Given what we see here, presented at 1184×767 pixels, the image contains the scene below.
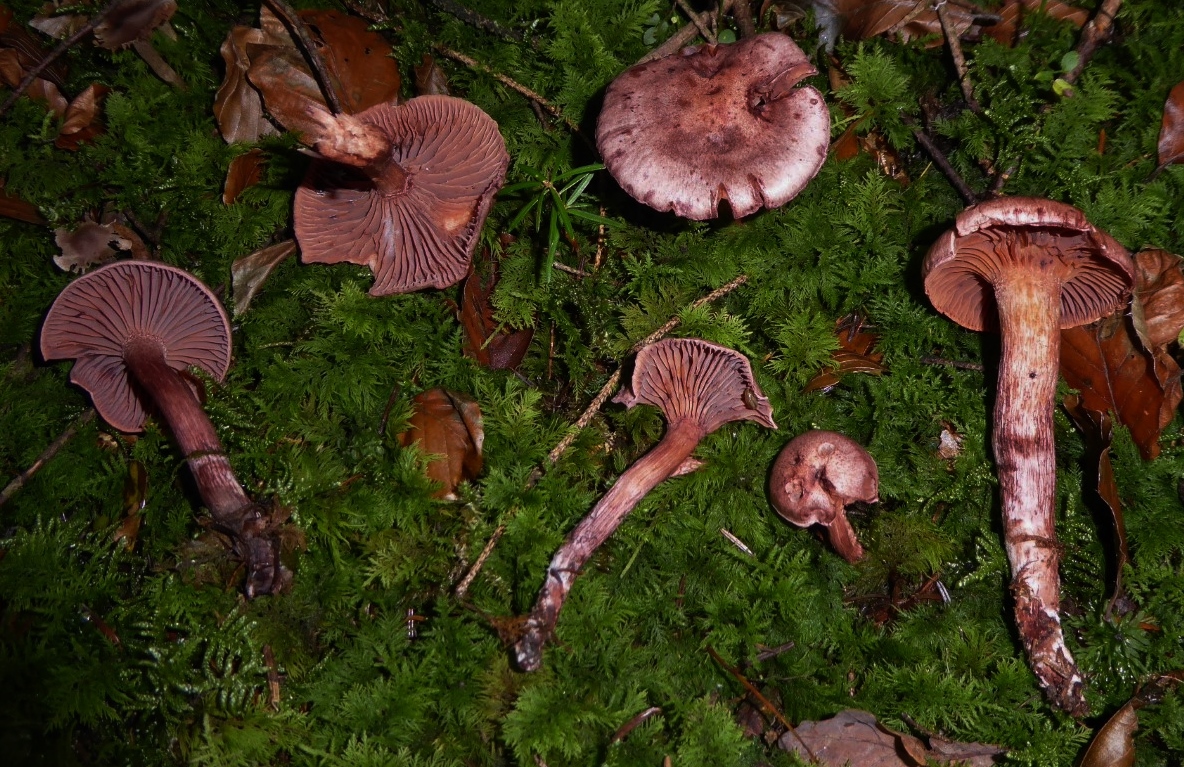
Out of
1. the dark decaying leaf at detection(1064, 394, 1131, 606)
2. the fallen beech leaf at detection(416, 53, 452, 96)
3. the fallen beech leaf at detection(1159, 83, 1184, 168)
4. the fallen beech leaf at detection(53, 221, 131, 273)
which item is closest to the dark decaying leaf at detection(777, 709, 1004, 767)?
the dark decaying leaf at detection(1064, 394, 1131, 606)

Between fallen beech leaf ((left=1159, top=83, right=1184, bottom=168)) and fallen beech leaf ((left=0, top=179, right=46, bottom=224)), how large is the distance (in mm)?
5370

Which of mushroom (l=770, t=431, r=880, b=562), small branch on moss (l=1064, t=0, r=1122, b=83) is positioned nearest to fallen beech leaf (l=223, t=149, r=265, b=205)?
mushroom (l=770, t=431, r=880, b=562)

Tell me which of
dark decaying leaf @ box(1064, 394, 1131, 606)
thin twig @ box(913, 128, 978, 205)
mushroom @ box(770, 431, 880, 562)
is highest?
thin twig @ box(913, 128, 978, 205)

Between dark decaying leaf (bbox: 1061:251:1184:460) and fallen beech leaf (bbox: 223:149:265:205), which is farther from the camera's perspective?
fallen beech leaf (bbox: 223:149:265:205)

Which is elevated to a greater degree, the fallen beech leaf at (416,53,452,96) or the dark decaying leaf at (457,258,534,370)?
the fallen beech leaf at (416,53,452,96)

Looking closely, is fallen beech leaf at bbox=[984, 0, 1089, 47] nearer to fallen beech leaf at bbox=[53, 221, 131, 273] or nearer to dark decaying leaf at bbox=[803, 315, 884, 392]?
dark decaying leaf at bbox=[803, 315, 884, 392]

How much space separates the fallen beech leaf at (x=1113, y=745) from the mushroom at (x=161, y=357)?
11.4 feet

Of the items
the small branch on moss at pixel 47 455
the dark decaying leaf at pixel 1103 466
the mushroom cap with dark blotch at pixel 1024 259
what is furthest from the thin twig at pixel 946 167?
the small branch on moss at pixel 47 455

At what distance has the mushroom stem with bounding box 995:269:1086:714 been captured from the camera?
288 centimetres

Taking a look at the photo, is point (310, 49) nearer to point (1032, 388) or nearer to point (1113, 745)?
point (1032, 388)

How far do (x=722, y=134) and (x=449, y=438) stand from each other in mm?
1799

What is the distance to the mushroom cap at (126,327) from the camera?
9.65 ft

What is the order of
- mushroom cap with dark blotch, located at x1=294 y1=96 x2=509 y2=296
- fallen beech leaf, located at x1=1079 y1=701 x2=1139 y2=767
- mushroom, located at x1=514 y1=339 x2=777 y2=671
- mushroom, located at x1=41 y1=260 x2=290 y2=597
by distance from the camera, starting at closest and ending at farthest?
1. fallen beech leaf, located at x1=1079 y1=701 x2=1139 y2=767
2. mushroom, located at x1=514 y1=339 x2=777 y2=671
3. mushroom, located at x1=41 y1=260 x2=290 y2=597
4. mushroom cap with dark blotch, located at x1=294 y1=96 x2=509 y2=296

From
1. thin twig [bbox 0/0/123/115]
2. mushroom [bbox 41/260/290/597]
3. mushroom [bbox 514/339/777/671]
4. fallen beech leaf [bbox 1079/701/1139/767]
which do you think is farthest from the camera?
thin twig [bbox 0/0/123/115]
